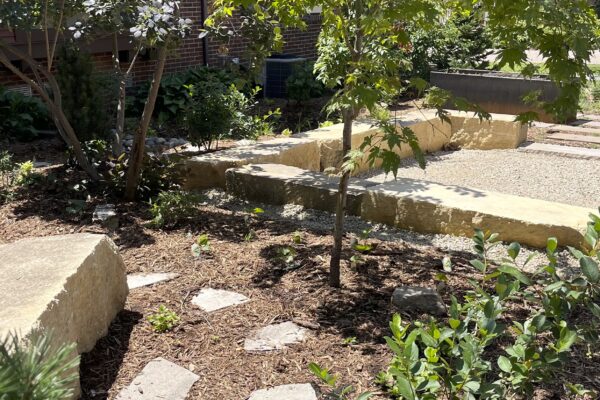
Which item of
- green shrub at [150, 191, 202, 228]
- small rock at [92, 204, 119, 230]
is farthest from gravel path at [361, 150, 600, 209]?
small rock at [92, 204, 119, 230]

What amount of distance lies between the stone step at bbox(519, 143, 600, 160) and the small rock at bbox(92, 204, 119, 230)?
5.56 m

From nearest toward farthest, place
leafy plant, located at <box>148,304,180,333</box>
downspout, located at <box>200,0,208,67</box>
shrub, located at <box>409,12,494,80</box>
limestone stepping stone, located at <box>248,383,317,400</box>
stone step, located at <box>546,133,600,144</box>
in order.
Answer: limestone stepping stone, located at <box>248,383,317,400</box>, leafy plant, located at <box>148,304,180,333</box>, stone step, located at <box>546,133,600,144</box>, downspout, located at <box>200,0,208,67</box>, shrub, located at <box>409,12,494,80</box>

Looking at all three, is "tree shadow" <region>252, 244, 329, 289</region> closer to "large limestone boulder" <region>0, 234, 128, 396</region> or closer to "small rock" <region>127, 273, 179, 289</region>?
"small rock" <region>127, 273, 179, 289</region>

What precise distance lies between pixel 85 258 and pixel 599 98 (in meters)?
10.7

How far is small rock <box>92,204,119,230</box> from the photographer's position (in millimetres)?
5324

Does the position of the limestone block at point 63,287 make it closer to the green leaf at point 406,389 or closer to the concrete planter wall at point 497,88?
the green leaf at point 406,389

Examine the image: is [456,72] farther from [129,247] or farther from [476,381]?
[476,381]

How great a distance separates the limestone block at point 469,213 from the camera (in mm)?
4559

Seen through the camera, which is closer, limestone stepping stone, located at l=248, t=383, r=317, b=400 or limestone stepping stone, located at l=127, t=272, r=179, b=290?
limestone stepping stone, located at l=248, t=383, r=317, b=400

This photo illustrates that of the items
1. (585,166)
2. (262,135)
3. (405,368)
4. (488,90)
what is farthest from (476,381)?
(488,90)

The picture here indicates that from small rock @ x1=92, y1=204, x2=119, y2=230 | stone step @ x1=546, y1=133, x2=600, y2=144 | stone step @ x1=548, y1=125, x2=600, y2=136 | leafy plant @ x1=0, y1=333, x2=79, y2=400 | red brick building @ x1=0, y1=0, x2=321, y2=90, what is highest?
red brick building @ x1=0, y1=0, x2=321, y2=90

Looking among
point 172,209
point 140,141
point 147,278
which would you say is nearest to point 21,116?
point 140,141

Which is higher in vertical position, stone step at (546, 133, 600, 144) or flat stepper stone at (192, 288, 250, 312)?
stone step at (546, 133, 600, 144)

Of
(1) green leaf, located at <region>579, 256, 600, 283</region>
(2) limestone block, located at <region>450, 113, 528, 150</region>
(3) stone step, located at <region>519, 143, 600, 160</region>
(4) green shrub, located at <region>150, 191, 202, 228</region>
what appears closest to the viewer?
(1) green leaf, located at <region>579, 256, 600, 283</region>
